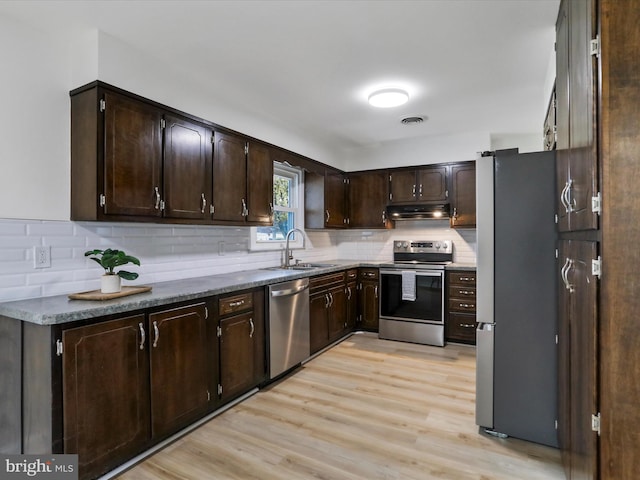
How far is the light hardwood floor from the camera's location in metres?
2.01

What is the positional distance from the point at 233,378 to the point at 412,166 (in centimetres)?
350

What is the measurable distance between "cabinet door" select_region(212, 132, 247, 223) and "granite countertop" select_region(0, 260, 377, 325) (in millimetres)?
588

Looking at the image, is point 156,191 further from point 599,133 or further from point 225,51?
point 599,133

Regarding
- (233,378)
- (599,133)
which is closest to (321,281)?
(233,378)

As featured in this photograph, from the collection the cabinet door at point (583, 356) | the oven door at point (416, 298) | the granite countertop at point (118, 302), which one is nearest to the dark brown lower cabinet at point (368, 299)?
the oven door at point (416, 298)

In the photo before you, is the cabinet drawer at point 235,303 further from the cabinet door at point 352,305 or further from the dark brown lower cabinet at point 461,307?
the dark brown lower cabinet at point 461,307

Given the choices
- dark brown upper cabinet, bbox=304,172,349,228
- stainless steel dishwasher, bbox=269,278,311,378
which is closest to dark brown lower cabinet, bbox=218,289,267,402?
stainless steel dishwasher, bbox=269,278,311,378

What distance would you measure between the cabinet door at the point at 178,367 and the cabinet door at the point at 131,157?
76 cm

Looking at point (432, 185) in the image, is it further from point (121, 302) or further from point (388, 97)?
point (121, 302)

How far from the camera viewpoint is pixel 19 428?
190 centimetres

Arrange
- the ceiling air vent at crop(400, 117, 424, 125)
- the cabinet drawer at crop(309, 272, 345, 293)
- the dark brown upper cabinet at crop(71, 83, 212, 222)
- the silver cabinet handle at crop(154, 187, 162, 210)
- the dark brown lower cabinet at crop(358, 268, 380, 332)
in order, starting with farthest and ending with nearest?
the dark brown lower cabinet at crop(358, 268, 380, 332) → the ceiling air vent at crop(400, 117, 424, 125) → the cabinet drawer at crop(309, 272, 345, 293) → the silver cabinet handle at crop(154, 187, 162, 210) → the dark brown upper cabinet at crop(71, 83, 212, 222)

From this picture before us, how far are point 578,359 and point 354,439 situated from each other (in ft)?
4.65

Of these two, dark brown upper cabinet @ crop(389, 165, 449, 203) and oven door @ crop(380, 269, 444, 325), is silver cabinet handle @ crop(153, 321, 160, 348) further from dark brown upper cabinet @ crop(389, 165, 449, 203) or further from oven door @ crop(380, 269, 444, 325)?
dark brown upper cabinet @ crop(389, 165, 449, 203)

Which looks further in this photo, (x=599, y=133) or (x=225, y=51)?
(x=225, y=51)
